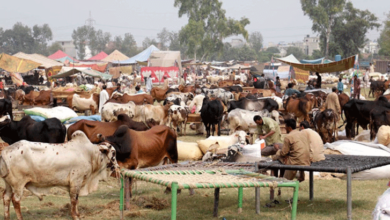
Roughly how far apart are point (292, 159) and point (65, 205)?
3559mm

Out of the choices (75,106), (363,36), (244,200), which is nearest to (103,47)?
(363,36)

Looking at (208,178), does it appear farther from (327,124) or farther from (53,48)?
(53,48)

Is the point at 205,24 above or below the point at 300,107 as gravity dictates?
above

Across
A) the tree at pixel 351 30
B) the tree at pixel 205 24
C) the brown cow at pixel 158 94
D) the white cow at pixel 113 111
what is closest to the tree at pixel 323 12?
the tree at pixel 351 30

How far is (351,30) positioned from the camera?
67438 mm

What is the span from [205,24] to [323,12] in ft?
54.4

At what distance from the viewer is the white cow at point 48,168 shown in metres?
7.05

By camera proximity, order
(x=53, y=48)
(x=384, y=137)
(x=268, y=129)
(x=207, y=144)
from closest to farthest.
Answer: (x=268, y=129)
(x=384, y=137)
(x=207, y=144)
(x=53, y=48)

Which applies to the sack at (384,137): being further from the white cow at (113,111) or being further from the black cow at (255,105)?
the white cow at (113,111)

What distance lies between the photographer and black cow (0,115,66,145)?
36.7 feet

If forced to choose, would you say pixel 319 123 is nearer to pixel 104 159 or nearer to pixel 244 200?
pixel 244 200

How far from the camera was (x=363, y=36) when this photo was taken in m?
67.7

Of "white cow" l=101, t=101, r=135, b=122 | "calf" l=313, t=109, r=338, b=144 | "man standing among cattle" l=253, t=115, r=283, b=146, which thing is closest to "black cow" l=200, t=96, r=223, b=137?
"white cow" l=101, t=101, r=135, b=122

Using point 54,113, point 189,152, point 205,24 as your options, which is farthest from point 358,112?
point 205,24
